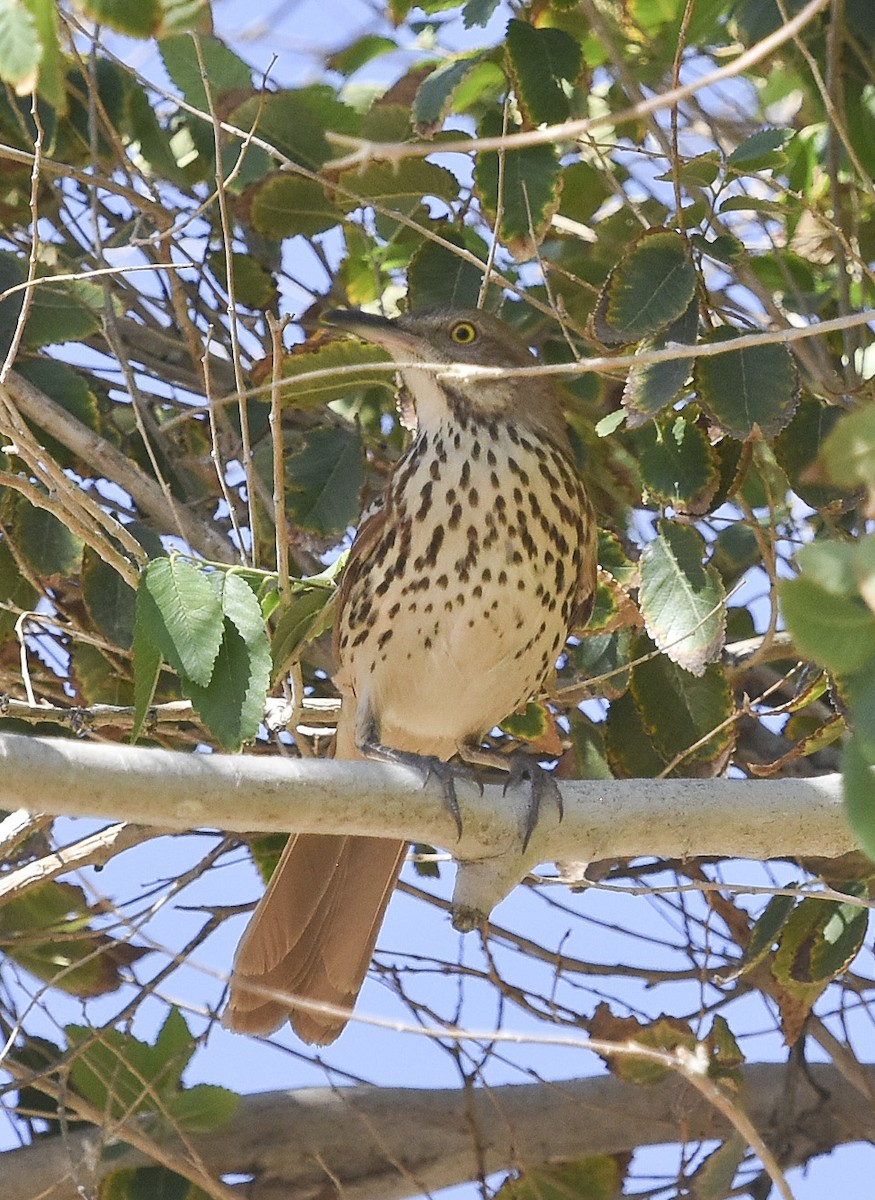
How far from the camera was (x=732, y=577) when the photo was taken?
3.84 metres

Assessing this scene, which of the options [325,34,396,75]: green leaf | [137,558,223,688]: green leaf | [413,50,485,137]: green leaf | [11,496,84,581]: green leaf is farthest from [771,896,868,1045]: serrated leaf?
[325,34,396,75]: green leaf

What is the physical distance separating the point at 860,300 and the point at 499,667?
137 centimetres

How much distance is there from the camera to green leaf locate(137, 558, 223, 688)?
7.89 ft

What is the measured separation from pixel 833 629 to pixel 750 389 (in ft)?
5.35

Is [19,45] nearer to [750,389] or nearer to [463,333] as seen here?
[750,389]

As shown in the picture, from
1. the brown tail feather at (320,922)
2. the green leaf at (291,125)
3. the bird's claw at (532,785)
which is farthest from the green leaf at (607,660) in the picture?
the green leaf at (291,125)

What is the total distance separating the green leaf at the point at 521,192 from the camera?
3.16 meters

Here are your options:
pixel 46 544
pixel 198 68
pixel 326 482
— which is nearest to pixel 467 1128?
pixel 326 482

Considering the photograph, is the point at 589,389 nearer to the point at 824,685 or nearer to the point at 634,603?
the point at 634,603

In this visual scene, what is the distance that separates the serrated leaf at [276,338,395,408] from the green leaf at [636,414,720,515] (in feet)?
1.81

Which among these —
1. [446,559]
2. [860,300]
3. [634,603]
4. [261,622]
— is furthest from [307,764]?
[860,300]

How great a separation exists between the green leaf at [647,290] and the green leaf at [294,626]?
2.25 feet

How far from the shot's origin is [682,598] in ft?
9.79

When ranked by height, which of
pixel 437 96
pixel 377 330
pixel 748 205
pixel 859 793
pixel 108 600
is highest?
pixel 437 96
